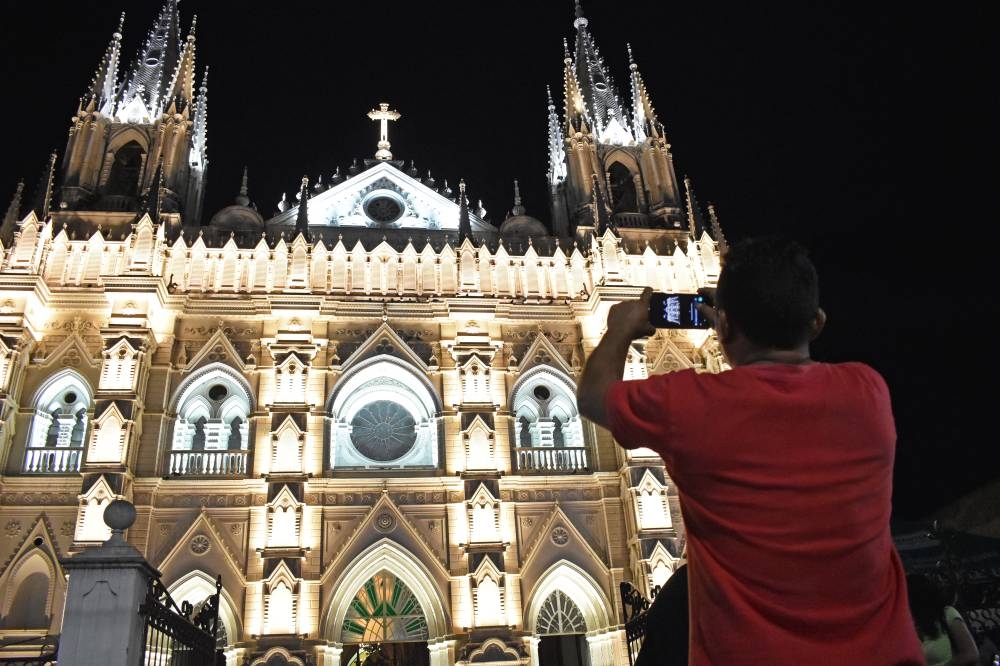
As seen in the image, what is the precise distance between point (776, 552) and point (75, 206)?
977 inches

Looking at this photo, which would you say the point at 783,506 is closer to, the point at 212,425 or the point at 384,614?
the point at 384,614

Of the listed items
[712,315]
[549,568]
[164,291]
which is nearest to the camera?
[712,315]

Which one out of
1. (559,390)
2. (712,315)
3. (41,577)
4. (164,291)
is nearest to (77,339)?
(164,291)

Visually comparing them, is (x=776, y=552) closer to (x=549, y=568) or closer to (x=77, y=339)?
(x=549, y=568)

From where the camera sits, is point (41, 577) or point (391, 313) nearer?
point (41, 577)

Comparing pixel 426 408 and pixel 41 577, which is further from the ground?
pixel 426 408

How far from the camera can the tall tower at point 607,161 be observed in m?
25.0

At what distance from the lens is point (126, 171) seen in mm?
24844

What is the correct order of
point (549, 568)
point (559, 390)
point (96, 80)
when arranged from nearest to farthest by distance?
1. point (549, 568)
2. point (559, 390)
3. point (96, 80)

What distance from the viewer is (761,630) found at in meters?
1.99

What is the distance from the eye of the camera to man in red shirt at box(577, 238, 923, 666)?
200cm

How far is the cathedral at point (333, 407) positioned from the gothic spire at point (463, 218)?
0.08 m

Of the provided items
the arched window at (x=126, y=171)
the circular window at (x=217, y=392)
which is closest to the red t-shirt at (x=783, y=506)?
the circular window at (x=217, y=392)

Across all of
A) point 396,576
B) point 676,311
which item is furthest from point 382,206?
point 676,311
